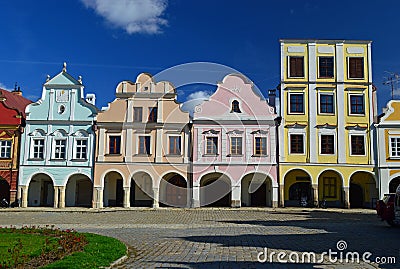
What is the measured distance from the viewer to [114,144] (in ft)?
112

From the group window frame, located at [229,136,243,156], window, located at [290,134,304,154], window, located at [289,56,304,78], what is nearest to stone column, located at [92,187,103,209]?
window frame, located at [229,136,243,156]

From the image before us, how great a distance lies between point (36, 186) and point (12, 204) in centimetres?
256

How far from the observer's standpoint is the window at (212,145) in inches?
1329

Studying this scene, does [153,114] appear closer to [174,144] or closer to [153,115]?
[153,115]

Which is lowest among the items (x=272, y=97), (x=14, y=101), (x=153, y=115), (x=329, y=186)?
(x=329, y=186)

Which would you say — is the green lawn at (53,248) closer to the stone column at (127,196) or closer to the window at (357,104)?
the stone column at (127,196)

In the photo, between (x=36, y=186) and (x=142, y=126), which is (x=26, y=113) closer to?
(x=36, y=186)

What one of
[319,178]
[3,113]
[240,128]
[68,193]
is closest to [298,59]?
[240,128]

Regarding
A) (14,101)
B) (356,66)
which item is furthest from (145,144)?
(356,66)

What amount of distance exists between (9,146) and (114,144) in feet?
27.4

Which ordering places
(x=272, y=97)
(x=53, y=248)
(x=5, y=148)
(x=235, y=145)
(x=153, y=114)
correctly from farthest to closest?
(x=272, y=97), (x=5, y=148), (x=153, y=114), (x=235, y=145), (x=53, y=248)

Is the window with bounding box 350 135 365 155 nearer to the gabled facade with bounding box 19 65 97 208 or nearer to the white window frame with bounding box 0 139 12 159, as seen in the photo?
the gabled facade with bounding box 19 65 97 208

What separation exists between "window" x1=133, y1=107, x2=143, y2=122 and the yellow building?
1092cm

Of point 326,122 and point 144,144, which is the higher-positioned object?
point 326,122
